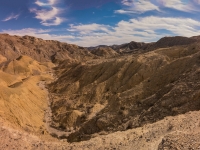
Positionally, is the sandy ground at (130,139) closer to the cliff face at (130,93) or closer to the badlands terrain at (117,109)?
the badlands terrain at (117,109)

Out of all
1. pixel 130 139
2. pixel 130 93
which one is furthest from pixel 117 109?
pixel 130 139

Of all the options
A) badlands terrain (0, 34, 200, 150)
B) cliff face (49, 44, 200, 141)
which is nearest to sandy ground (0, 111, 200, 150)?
badlands terrain (0, 34, 200, 150)

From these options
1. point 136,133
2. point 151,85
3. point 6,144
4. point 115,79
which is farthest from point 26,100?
point 136,133

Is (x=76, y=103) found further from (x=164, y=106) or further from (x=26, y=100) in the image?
(x=164, y=106)

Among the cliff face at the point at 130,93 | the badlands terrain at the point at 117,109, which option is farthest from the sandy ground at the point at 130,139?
the cliff face at the point at 130,93

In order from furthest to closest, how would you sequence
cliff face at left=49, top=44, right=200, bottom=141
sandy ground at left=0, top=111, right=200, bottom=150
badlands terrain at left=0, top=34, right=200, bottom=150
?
cliff face at left=49, top=44, right=200, bottom=141, badlands terrain at left=0, top=34, right=200, bottom=150, sandy ground at left=0, top=111, right=200, bottom=150

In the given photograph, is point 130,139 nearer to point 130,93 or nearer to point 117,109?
point 117,109

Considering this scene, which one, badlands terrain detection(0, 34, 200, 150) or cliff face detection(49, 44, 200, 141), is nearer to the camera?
badlands terrain detection(0, 34, 200, 150)

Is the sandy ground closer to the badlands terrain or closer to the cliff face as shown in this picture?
the badlands terrain
